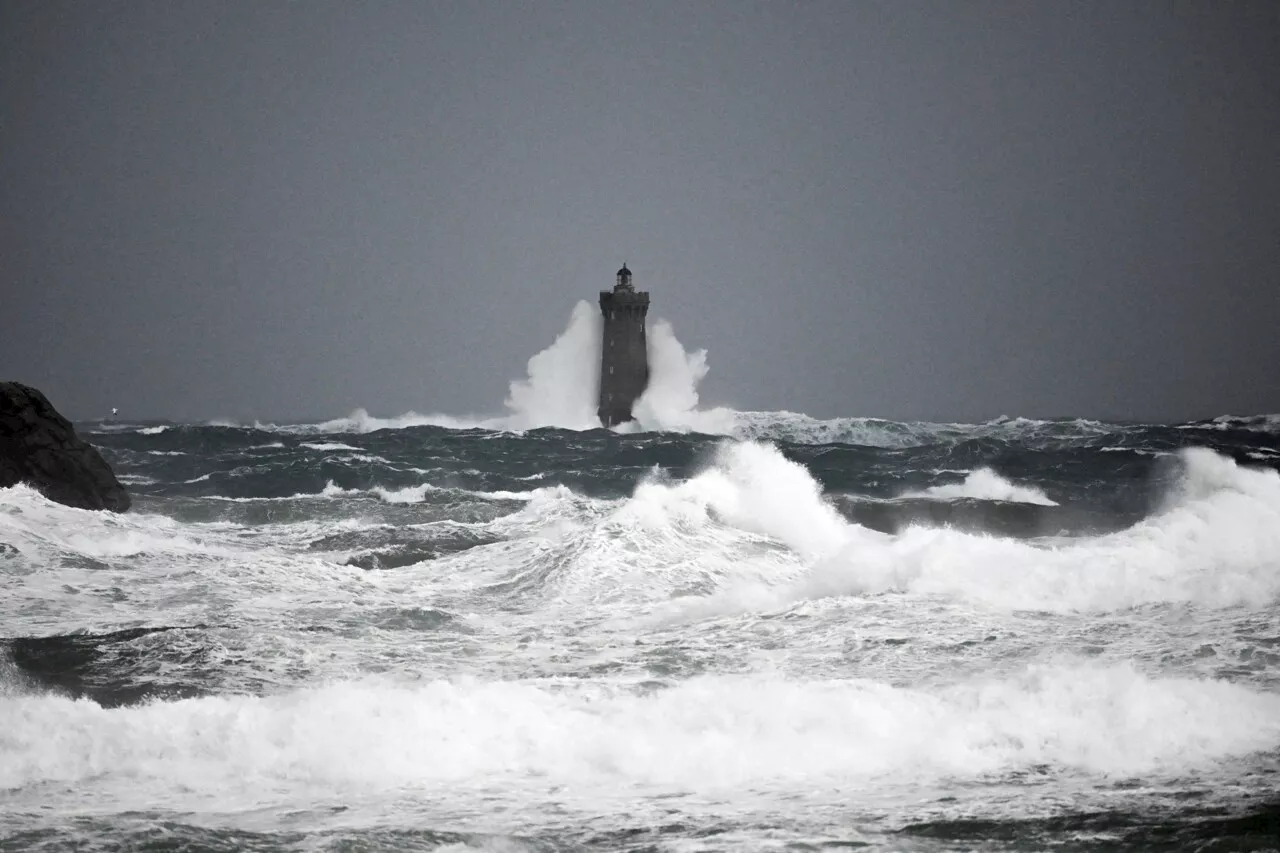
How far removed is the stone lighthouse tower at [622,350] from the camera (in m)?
50.7

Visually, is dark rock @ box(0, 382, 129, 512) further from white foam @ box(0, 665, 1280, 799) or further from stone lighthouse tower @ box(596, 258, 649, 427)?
stone lighthouse tower @ box(596, 258, 649, 427)

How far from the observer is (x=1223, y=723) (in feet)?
28.7

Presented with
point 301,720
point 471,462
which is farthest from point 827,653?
point 471,462

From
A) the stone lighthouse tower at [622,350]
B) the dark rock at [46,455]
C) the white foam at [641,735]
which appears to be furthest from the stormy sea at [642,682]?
the stone lighthouse tower at [622,350]

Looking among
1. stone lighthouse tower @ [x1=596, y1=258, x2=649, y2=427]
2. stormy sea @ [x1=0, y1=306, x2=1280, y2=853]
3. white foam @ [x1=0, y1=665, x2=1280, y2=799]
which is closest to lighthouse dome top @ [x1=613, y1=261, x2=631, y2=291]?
stone lighthouse tower @ [x1=596, y1=258, x2=649, y2=427]

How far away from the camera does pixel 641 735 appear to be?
8945mm

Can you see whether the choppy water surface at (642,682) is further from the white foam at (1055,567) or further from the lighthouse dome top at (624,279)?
the lighthouse dome top at (624,279)

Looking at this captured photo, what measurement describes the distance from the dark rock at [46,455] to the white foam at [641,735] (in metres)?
11.9

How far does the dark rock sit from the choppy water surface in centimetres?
97

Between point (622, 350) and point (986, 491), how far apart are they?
23065 millimetres

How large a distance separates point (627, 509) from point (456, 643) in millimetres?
7513

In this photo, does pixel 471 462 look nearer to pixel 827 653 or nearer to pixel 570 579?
pixel 570 579

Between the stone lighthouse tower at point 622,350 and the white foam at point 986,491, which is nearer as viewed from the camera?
the white foam at point 986,491

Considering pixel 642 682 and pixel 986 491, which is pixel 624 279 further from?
pixel 642 682
